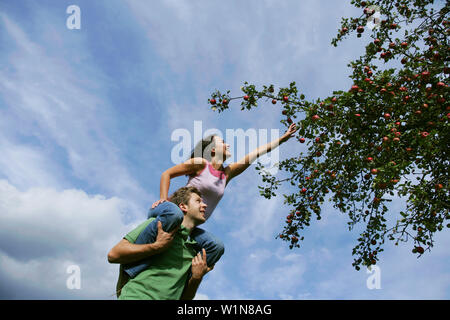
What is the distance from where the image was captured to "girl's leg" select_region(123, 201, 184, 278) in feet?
7.06

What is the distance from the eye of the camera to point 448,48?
514cm

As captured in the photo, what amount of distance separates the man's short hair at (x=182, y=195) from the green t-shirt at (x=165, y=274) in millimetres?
259

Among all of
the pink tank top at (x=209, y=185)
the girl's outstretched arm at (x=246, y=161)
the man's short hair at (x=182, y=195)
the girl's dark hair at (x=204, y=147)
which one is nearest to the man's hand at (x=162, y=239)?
the man's short hair at (x=182, y=195)

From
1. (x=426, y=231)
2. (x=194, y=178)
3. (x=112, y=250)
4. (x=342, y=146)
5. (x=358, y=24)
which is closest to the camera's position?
(x=112, y=250)

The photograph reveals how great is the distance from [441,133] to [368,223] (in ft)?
7.54

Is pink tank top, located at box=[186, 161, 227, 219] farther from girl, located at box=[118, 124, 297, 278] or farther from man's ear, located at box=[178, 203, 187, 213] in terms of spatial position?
man's ear, located at box=[178, 203, 187, 213]

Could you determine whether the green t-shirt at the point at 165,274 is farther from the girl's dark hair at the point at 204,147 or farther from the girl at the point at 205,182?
the girl's dark hair at the point at 204,147

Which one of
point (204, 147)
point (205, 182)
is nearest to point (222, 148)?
point (204, 147)

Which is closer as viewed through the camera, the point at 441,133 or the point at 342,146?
the point at 441,133

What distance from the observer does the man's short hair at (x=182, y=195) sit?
2.57 metres

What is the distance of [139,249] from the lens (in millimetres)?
2123
